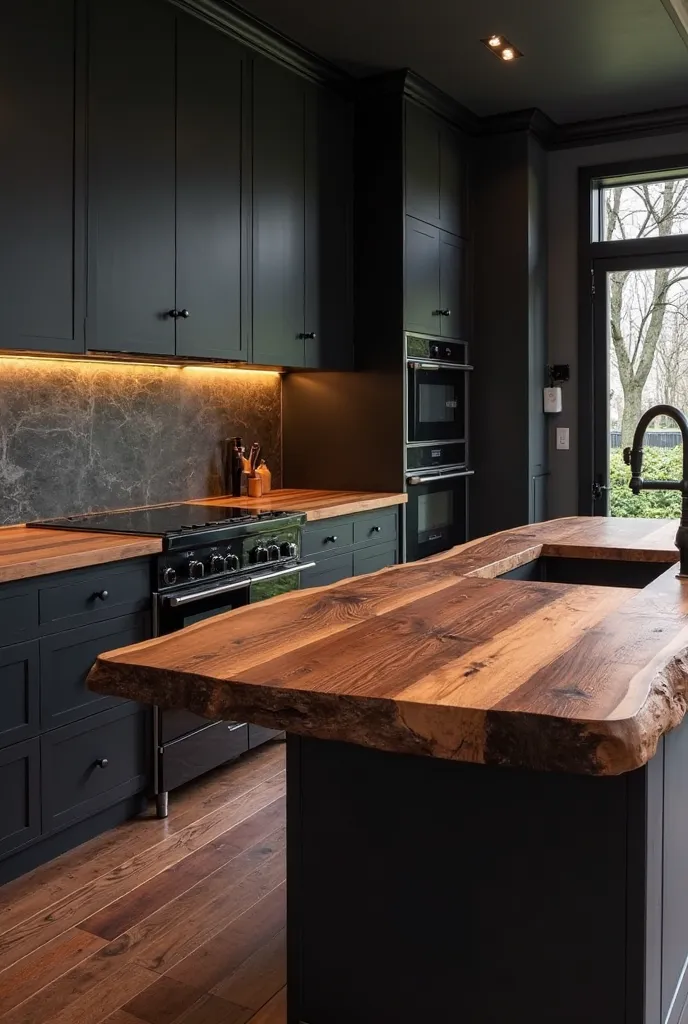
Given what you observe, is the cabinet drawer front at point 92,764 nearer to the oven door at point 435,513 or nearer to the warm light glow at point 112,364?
the warm light glow at point 112,364

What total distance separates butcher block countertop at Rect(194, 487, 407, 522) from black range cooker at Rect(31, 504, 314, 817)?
0.58ft

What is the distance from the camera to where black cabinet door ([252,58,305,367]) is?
12.9ft

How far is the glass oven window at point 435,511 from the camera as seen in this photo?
4.69m

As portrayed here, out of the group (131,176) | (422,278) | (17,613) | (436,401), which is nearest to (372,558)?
(436,401)

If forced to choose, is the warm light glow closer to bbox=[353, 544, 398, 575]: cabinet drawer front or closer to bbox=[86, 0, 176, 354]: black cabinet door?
bbox=[86, 0, 176, 354]: black cabinet door

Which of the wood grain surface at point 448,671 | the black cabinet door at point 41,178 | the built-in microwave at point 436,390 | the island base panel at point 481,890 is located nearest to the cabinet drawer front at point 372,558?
the built-in microwave at point 436,390

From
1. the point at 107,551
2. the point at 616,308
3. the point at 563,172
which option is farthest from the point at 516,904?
the point at 563,172

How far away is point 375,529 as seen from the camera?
14.1 feet

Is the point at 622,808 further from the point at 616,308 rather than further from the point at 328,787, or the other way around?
the point at 616,308

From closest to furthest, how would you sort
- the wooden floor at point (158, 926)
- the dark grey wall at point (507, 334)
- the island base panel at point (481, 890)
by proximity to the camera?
the island base panel at point (481, 890) < the wooden floor at point (158, 926) < the dark grey wall at point (507, 334)

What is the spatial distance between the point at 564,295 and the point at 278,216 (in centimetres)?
205

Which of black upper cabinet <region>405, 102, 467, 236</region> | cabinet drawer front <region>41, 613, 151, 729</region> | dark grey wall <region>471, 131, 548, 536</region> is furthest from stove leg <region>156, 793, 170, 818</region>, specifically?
black upper cabinet <region>405, 102, 467, 236</region>

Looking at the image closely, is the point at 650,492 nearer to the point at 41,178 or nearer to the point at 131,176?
the point at 131,176

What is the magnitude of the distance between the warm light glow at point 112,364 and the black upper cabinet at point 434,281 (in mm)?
838
